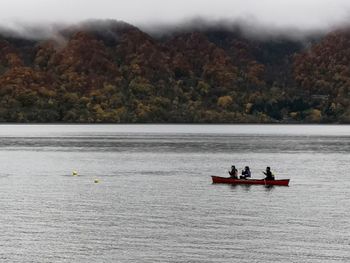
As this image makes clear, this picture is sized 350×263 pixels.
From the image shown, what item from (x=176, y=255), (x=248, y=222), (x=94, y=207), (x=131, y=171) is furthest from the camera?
(x=131, y=171)

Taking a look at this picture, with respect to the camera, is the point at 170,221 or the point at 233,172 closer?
the point at 170,221

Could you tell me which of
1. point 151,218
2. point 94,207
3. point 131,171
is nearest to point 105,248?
point 151,218

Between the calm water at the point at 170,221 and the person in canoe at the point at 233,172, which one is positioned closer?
the calm water at the point at 170,221

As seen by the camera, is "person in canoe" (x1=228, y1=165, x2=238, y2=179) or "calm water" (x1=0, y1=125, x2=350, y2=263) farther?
"person in canoe" (x1=228, y1=165, x2=238, y2=179)

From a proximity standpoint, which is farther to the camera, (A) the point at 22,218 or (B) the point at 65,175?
(B) the point at 65,175

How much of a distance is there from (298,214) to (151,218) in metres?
21.2

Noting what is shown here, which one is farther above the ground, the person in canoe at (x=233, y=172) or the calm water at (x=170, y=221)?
the person in canoe at (x=233, y=172)

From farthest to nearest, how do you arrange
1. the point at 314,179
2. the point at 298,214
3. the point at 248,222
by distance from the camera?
the point at 314,179 → the point at 298,214 → the point at 248,222

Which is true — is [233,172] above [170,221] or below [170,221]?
above

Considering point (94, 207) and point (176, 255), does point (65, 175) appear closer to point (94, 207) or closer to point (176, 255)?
point (94, 207)

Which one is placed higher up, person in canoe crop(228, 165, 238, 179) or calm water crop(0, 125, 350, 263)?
person in canoe crop(228, 165, 238, 179)

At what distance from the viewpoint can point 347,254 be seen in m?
76.9

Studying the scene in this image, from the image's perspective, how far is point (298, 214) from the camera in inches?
4171

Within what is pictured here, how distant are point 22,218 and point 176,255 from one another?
3177 cm
